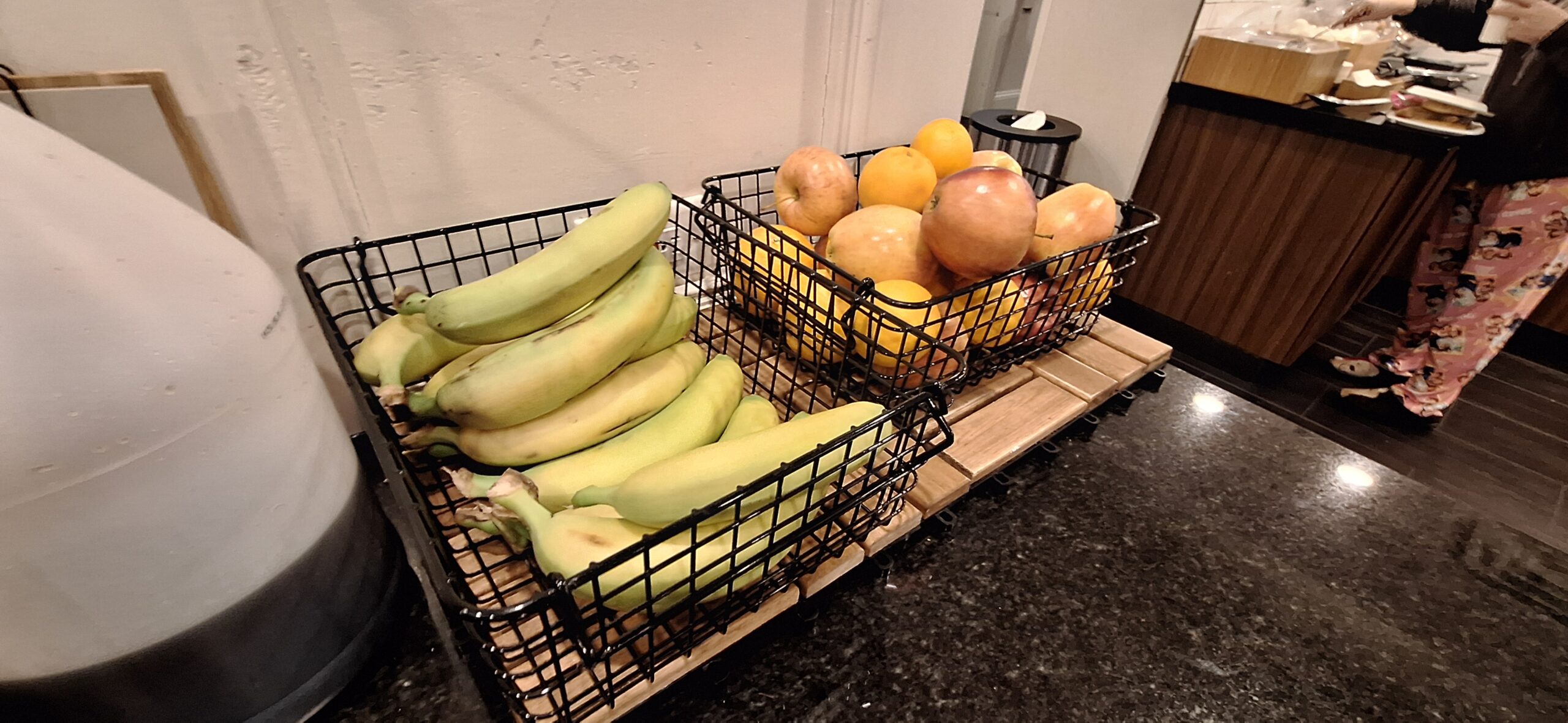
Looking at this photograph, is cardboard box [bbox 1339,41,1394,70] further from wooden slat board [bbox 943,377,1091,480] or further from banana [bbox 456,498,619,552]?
banana [bbox 456,498,619,552]

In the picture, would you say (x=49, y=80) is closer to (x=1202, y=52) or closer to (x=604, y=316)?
(x=604, y=316)

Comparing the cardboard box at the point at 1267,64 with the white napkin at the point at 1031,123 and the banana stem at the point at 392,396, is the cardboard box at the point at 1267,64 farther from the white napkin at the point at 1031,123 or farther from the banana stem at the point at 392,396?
the banana stem at the point at 392,396

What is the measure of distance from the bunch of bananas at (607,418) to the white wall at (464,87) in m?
0.18

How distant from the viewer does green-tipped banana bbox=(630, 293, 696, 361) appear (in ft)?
1.92

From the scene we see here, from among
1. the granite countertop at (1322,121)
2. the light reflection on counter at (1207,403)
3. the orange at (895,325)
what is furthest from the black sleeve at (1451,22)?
the orange at (895,325)

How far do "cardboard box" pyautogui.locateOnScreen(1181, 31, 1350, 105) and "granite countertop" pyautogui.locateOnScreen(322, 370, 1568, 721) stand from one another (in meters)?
1.37

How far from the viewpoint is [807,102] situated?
0.92 metres

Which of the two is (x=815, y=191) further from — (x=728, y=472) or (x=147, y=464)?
(x=147, y=464)

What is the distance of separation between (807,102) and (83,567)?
877 mm

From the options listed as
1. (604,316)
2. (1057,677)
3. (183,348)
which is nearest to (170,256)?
(183,348)

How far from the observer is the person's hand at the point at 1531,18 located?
4.47ft

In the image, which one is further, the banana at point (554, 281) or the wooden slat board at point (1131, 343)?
the wooden slat board at point (1131, 343)

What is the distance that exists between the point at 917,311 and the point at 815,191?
254 mm

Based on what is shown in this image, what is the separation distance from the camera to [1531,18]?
1.39m
